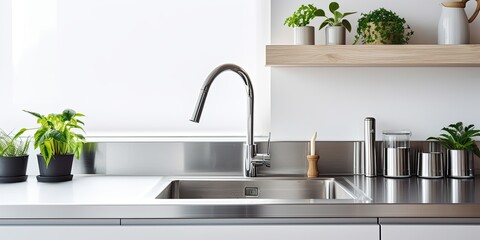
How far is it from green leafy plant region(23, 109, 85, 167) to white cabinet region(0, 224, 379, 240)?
0.49 metres

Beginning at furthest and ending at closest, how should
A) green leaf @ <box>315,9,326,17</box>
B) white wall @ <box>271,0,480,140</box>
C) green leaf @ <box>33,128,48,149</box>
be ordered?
white wall @ <box>271,0,480,140</box>, green leaf @ <box>315,9,326,17</box>, green leaf @ <box>33,128,48,149</box>

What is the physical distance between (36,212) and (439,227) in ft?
3.66

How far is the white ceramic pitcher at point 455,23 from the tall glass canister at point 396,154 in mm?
386

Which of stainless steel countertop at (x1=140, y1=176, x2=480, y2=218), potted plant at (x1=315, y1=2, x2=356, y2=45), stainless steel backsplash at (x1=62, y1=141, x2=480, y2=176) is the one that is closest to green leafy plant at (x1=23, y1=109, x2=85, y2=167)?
stainless steel backsplash at (x1=62, y1=141, x2=480, y2=176)

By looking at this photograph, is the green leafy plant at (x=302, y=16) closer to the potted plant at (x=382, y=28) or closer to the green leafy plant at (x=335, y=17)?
the green leafy plant at (x=335, y=17)

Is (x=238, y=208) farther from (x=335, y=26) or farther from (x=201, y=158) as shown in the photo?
(x=335, y=26)

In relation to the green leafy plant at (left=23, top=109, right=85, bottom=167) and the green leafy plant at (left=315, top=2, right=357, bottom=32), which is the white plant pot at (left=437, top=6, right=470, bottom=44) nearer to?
the green leafy plant at (left=315, top=2, right=357, bottom=32)

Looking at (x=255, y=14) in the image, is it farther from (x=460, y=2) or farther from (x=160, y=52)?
(x=460, y=2)

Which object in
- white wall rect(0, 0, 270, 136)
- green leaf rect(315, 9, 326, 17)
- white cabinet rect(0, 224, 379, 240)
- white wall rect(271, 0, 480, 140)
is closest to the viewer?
white cabinet rect(0, 224, 379, 240)

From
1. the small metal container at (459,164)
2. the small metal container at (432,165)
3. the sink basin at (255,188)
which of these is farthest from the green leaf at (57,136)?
the small metal container at (459,164)

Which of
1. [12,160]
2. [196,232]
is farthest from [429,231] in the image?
[12,160]

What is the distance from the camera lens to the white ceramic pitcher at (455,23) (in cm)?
200

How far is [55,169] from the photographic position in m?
1.96

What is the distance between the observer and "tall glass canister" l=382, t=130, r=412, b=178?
6.55 ft
